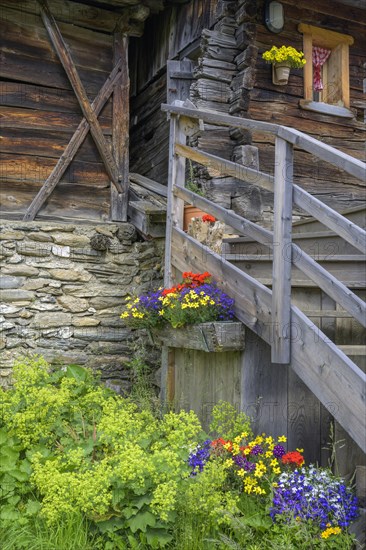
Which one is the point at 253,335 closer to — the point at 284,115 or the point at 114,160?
the point at 114,160

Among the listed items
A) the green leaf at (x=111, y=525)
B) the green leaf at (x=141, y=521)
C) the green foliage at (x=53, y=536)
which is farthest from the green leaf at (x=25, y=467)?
the green leaf at (x=141, y=521)

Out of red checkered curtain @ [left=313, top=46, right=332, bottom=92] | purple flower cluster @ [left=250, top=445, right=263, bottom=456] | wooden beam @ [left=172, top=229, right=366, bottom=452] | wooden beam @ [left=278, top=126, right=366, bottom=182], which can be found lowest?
purple flower cluster @ [left=250, top=445, right=263, bottom=456]

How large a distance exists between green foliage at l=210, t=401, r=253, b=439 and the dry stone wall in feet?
7.51

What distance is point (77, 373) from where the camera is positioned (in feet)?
16.4

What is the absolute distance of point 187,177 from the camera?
6828mm

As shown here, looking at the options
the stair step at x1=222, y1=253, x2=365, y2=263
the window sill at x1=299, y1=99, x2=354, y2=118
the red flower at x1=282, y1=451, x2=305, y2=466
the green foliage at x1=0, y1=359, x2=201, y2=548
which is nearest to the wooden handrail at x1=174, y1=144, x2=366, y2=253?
the stair step at x1=222, y1=253, x2=365, y2=263

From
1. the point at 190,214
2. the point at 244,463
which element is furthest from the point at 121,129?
the point at 244,463

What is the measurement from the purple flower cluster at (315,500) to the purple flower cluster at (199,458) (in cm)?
47

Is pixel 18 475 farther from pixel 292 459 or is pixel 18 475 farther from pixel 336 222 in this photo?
pixel 336 222

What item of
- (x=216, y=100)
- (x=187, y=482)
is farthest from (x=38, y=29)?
(x=187, y=482)

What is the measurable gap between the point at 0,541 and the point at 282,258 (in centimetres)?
214

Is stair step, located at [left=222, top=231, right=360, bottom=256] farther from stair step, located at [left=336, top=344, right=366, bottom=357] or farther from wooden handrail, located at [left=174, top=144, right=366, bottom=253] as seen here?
stair step, located at [left=336, top=344, right=366, bottom=357]

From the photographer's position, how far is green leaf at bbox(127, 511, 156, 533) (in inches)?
123

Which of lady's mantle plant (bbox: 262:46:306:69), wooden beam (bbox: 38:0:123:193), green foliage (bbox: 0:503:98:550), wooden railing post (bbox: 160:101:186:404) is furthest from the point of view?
lady's mantle plant (bbox: 262:46:306:69)
